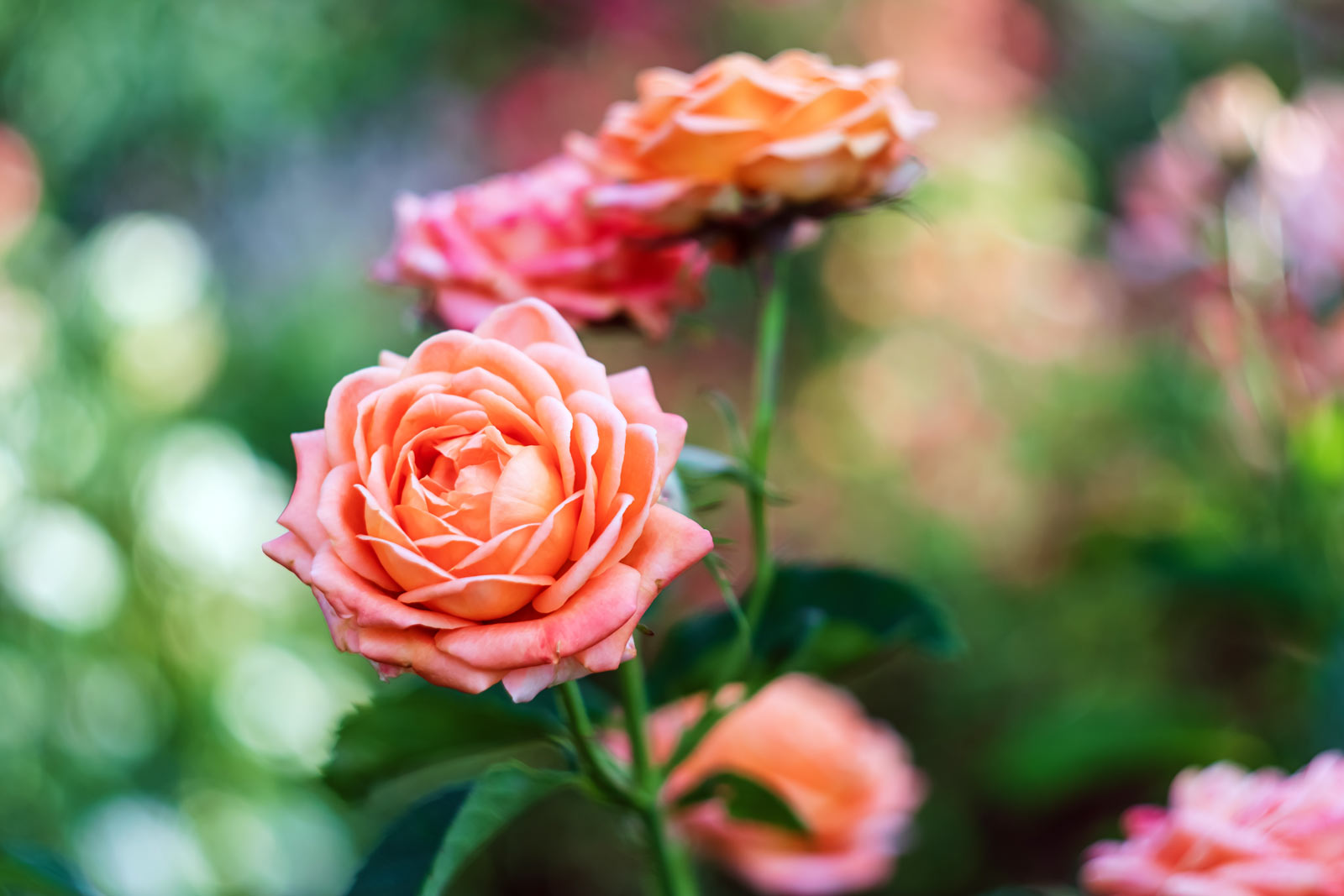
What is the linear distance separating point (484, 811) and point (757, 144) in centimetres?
27

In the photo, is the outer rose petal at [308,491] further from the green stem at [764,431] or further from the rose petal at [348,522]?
the green stem at [764,431]

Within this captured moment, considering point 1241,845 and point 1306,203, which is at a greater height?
point 1306,203

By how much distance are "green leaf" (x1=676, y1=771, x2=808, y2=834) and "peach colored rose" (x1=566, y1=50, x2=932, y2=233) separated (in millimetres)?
244

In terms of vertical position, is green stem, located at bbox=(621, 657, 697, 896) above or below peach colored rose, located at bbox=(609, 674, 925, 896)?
above

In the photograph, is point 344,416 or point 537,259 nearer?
point 344,416

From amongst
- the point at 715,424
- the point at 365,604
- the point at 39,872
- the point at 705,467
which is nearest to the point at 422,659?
the point at 365,604

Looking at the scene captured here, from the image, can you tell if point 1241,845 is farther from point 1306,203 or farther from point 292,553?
point 1306,203

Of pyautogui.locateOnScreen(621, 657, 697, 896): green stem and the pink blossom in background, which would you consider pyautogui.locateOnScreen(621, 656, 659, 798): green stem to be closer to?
pyautogui.locateOnScreen(621, 657, 697, 896): green stem

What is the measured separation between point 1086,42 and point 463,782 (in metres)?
3.05

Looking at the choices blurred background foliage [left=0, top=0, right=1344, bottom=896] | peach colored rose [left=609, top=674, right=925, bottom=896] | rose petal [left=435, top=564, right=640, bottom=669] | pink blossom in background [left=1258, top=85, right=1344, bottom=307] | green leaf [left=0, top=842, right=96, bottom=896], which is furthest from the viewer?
blurred background foliage [left=0, top=0, right=1344, bottom=896]

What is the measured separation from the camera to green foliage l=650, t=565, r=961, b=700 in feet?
1.49

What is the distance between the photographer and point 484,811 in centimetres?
36

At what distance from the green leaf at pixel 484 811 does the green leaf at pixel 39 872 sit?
0.19 meters

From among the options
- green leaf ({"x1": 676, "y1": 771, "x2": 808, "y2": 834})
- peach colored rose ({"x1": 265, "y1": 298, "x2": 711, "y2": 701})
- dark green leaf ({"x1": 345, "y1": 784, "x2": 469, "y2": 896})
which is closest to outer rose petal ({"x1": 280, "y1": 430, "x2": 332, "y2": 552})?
peach colored rose ({"x1": 265, "y1": 298, "x2": 711, "y2": 701})
